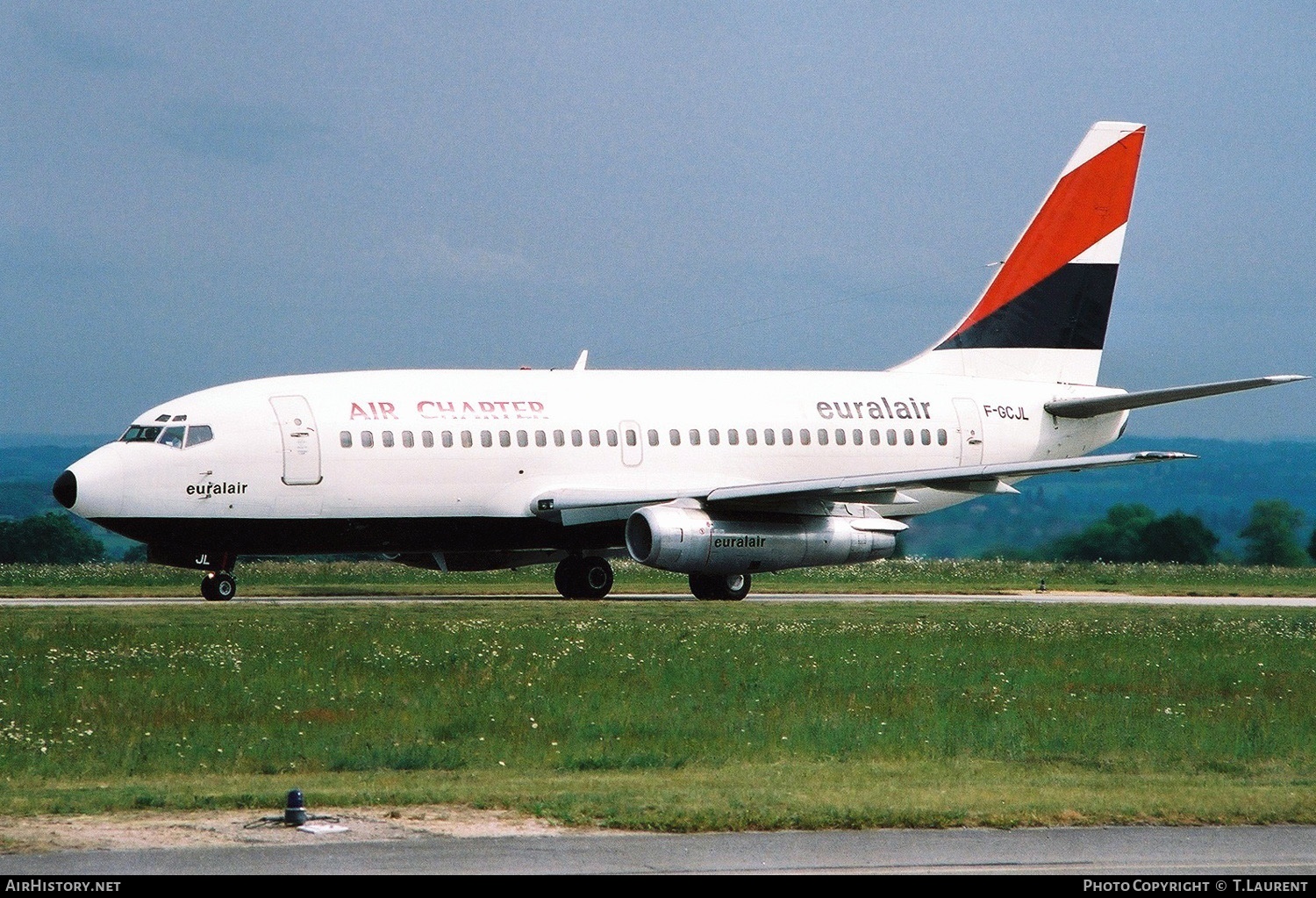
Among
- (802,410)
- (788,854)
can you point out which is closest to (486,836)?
(788,854)

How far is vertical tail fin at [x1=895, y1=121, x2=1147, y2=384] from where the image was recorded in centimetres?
4250

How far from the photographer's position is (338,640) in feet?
82.0

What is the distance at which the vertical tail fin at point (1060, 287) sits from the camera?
4250 centimetres

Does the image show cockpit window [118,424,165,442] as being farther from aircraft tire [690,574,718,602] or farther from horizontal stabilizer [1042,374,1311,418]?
horizontal stabilizer [1042,374,1311,418]

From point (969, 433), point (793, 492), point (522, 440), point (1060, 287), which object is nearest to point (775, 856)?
point (793, 492)

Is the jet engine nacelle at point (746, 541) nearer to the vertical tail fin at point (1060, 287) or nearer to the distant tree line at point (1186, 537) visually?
the vertical tail fin at point (1060, 287)

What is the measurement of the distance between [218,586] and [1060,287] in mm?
20992

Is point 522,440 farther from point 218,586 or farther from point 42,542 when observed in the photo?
point 42,542

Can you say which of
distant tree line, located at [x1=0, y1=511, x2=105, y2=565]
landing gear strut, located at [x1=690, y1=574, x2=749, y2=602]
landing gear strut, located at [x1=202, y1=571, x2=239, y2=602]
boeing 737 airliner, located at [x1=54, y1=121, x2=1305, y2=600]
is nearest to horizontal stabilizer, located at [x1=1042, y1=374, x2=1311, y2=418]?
boeing 737 airliner, located at [x1=54, y1=121, x2=1305, y2=600]

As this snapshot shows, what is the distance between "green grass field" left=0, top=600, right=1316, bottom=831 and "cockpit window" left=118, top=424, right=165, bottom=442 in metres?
4.13

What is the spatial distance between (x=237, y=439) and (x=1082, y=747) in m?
19.0

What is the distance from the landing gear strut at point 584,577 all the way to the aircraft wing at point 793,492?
1426 mm

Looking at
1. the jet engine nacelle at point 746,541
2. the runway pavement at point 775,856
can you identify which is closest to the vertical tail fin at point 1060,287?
the jet engine nacelle at point 746,541
